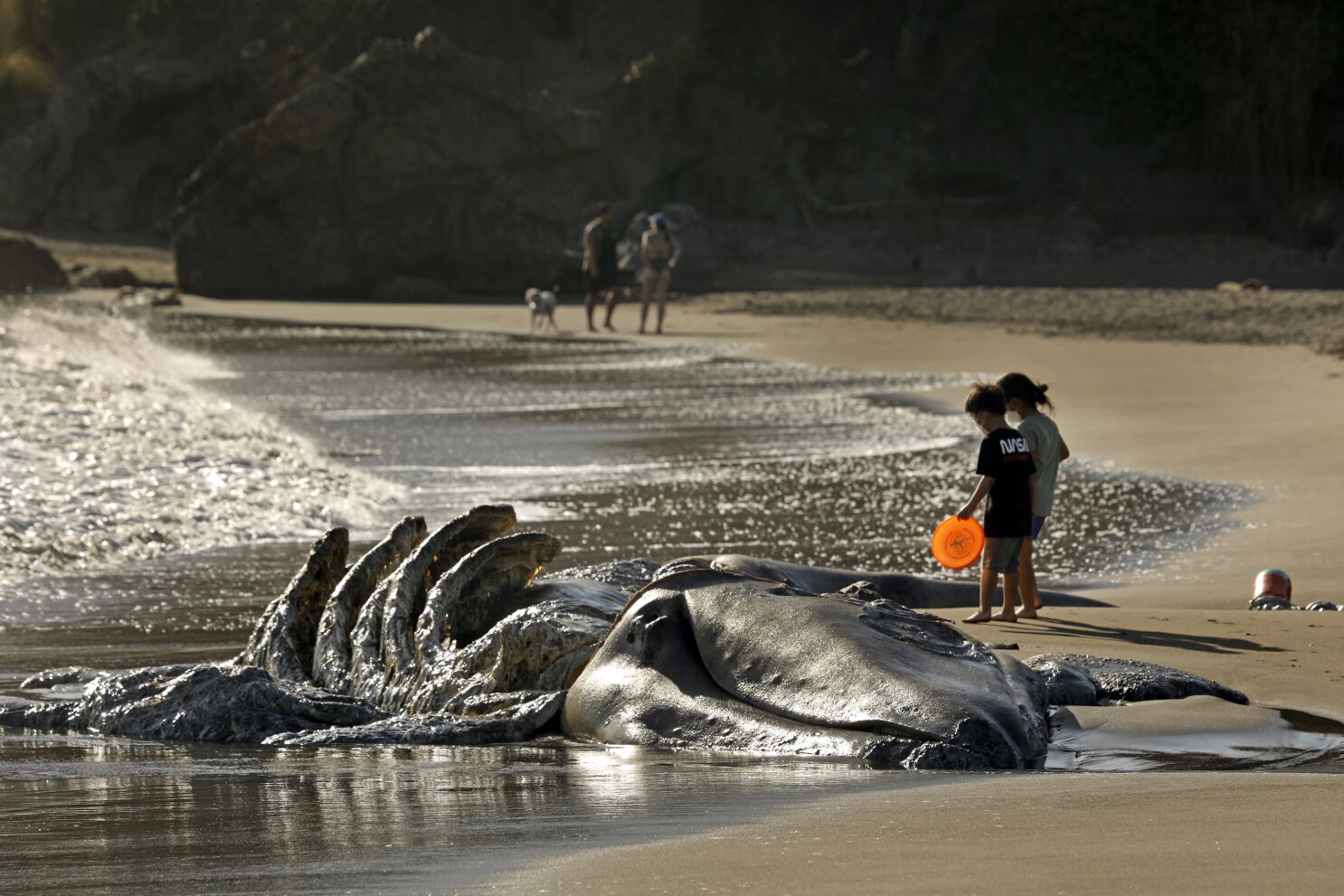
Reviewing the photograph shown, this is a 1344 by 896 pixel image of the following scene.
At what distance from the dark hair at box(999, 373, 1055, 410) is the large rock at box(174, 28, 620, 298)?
1030 inches

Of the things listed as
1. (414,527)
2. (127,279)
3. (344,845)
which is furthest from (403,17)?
(344,845)

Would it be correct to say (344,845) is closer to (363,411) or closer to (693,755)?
(693,755)

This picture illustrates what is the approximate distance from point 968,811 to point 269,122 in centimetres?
3192

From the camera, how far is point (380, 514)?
12.2 m

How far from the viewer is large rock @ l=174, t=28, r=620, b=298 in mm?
34594

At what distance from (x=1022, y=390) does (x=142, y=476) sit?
22.0 feet

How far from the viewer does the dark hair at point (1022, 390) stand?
854cm

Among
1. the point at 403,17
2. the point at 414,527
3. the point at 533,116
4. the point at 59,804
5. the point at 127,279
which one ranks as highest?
the point at 403,17

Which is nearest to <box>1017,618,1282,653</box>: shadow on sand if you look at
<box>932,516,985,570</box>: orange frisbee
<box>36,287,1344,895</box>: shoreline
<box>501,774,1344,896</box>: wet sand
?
<box>36,287,1344,895</box>: shoreline

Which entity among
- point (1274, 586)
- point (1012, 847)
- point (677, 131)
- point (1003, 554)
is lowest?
point (1012, 847)

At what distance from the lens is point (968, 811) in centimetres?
457

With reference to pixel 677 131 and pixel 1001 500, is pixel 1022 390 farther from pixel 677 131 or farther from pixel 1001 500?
pixel 677 131

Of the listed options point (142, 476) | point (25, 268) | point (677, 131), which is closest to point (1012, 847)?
point (142, 476)

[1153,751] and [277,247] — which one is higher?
[277,247]
